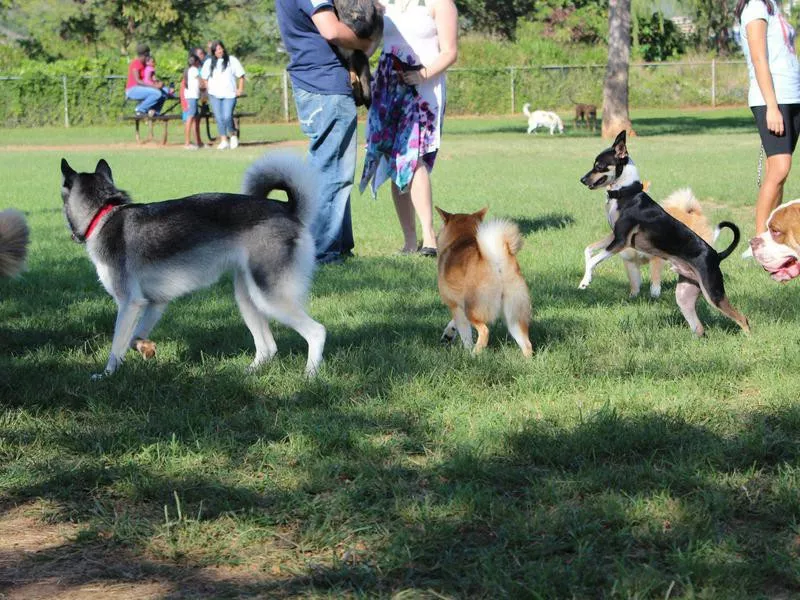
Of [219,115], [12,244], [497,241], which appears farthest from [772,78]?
[219,115]

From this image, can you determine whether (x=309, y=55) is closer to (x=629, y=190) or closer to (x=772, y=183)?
(x=629, y=190)

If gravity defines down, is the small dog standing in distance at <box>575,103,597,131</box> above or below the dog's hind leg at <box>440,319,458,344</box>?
above

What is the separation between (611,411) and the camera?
4391mm

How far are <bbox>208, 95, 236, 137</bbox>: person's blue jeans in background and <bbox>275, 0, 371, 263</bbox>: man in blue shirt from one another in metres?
15.9

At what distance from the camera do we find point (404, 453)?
4137mm

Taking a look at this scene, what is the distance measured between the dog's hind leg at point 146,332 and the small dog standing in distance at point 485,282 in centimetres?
157

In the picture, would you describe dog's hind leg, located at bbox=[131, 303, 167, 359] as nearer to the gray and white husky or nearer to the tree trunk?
the gray and white husky

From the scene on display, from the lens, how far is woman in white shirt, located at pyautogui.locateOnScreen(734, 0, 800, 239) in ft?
26.1

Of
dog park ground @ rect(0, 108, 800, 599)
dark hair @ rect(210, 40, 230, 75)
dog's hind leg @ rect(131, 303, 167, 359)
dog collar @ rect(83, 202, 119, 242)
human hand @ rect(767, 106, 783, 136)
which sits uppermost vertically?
dark hair @ rect(210, 40, 230, 75)

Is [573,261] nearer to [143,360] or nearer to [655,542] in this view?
[143,360]

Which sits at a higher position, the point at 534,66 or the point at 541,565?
the point at 534,66

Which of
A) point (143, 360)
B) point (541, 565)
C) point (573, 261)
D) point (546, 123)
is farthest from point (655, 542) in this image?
point (546, 123)

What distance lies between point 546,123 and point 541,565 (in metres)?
29.9

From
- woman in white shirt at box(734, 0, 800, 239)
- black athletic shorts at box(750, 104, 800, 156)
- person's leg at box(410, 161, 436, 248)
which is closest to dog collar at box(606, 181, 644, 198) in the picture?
woman in white shirt at box(734, 0, 800, 239)
